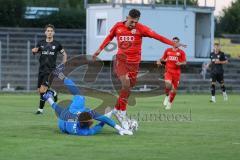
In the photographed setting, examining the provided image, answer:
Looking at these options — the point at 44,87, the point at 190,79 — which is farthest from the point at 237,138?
the point at 190,79

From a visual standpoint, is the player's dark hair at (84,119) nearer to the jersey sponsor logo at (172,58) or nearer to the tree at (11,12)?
the jersey sponsor logo at (172,58)

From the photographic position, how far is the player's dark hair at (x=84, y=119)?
15.0 meters

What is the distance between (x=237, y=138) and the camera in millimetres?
14969

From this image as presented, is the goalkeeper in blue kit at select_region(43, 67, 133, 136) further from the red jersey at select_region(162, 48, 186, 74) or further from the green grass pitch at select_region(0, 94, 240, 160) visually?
the red jersey at select_region(162, 48, 186, 74)

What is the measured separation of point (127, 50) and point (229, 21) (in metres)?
58.7

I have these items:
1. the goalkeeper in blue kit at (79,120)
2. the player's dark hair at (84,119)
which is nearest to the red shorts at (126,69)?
the goalkeeper in blue kit at (79,120)

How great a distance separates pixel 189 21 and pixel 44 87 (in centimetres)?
2807

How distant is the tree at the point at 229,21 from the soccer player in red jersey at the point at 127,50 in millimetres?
57123

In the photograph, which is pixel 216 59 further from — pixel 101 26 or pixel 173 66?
pixel 101 26

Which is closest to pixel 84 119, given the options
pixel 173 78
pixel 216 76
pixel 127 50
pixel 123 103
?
pixel 123 103

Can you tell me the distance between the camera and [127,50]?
16.5 meters

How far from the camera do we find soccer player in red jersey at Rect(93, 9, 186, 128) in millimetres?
16125

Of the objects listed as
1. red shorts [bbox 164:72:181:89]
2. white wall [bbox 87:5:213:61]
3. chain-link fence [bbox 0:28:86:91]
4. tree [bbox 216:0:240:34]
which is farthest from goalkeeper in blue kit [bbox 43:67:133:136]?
tree [bbox 216:0:240:34]

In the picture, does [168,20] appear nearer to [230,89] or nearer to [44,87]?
[230,89]
